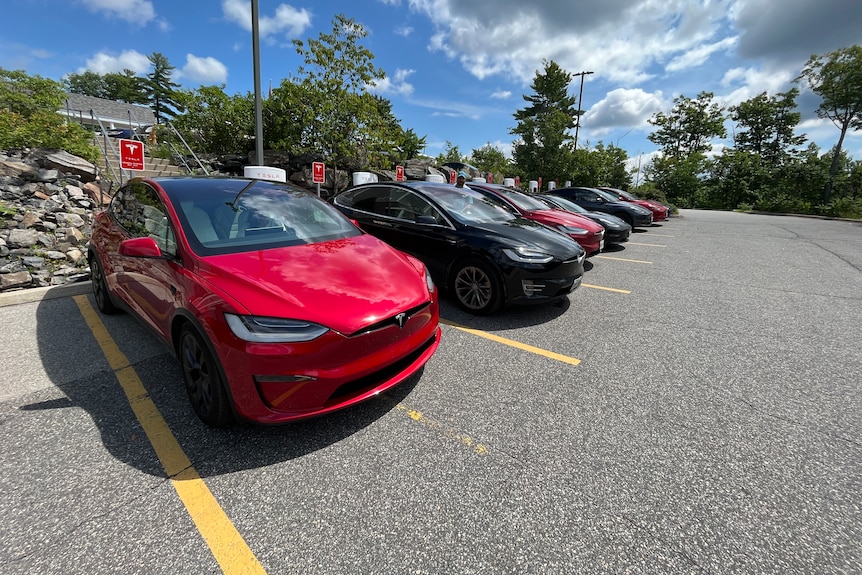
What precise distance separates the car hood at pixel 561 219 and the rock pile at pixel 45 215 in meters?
7.32

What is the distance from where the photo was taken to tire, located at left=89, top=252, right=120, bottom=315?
3806mm

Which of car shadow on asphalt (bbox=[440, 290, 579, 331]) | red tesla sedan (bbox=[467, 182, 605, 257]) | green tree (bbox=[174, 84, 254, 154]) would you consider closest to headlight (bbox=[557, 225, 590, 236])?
red tesla sedan (bbox=[467, 182, 605, 257])

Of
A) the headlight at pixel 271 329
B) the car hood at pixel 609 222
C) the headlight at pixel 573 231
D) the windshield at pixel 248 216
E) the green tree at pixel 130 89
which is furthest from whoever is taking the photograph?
the green tree at pixel 130 89

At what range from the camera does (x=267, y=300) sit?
2.09 meters

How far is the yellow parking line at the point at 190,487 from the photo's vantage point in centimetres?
156

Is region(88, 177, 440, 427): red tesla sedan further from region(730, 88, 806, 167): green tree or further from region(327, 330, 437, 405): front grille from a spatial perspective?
region(730, 88, 806, 167): green tree

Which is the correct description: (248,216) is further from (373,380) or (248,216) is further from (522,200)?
(522,200)

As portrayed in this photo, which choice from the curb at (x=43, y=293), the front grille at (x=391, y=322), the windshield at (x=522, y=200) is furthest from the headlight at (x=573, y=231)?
the curb at (x=43, y=293)

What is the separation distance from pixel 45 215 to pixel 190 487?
251 inches

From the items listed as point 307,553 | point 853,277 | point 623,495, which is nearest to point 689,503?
point 623,495

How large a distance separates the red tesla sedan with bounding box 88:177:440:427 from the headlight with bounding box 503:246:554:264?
146cm

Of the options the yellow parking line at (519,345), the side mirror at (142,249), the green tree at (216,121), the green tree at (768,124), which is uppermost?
the green tree at (768,124)

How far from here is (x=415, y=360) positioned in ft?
8.36

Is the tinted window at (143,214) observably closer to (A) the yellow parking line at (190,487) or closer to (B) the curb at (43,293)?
(A) the yellow parking line at (190,487)
